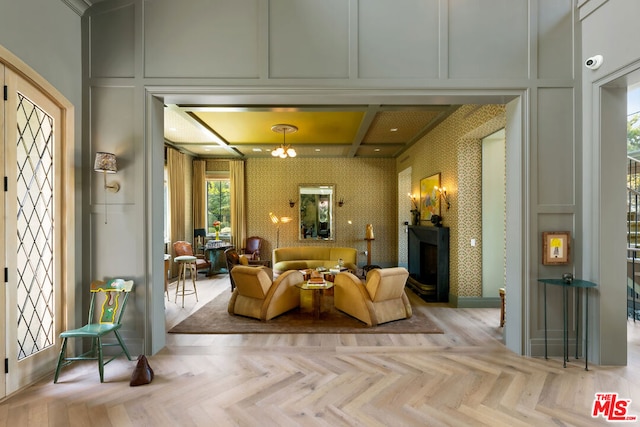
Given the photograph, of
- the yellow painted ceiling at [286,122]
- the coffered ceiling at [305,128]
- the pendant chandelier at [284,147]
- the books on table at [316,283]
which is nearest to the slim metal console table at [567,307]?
the books on table at [316,283]

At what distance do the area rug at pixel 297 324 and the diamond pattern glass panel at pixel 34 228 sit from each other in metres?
1.52

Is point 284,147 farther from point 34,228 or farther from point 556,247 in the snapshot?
point 556,247

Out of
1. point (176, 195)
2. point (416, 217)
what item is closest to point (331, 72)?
point (416, 217)

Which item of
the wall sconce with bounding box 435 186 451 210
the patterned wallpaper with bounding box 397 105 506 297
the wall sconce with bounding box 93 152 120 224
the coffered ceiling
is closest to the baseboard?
the patterned wallpaper with bounding box 397 105 506 297

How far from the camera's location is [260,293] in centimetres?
457

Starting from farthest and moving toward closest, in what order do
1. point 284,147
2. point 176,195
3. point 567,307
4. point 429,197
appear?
point 176,195 → point 429,197 → point 284,147 → point 567,307

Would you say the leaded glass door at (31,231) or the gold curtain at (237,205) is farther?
the gold curtain at (237,205)

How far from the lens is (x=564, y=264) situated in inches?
130

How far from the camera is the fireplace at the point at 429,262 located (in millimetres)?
5676

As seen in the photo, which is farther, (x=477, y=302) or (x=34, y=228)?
(x=477, y=302)

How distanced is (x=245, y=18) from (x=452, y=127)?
3916 millimetres

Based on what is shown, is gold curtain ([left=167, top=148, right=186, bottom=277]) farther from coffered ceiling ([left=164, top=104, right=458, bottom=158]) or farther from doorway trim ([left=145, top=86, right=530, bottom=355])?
doorway trim ([left=145, top=86, right=530, bottom=355])

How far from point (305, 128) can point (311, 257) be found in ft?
11.5
